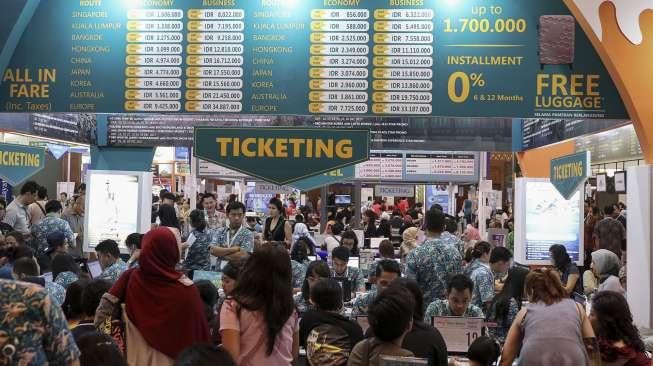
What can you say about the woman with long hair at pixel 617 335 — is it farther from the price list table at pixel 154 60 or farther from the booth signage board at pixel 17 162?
the booth signage board at pixel 17 162

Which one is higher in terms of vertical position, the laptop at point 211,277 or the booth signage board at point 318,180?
the booth signage board at point 318,180

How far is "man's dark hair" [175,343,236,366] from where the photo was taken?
2.12 metres

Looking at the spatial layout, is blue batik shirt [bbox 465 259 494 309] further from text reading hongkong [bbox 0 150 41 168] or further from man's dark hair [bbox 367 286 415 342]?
text reading hongkong [bbox 0 150 41 168]

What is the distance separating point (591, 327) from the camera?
156 inches

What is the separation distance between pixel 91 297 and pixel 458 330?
6.09 ft

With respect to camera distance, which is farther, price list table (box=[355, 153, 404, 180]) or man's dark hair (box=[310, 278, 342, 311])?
price list table (box=[355, 153, 404, 180])

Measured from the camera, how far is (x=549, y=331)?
12.7ft

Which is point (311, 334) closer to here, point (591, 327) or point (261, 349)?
point (261, 349)

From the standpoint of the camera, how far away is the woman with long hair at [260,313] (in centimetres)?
322

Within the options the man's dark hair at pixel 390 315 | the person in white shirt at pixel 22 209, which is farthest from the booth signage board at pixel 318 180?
the man's dark hair at pixel 390 315

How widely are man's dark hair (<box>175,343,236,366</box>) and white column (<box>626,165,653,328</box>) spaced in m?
5.81

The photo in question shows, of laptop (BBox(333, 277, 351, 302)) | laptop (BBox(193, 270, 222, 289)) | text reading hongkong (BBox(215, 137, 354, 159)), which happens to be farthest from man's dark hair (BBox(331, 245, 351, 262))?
text reading hongkong (BBox(215, 137, 354, 159))

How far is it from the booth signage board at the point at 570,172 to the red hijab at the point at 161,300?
4677 millimetres

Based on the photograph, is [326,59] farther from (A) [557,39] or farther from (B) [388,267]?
(B) [388,267]
